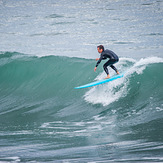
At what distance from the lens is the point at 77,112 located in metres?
10.1

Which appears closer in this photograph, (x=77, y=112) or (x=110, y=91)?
(x=77, y=112)

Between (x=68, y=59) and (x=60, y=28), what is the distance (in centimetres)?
1306

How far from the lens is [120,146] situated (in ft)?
18.3

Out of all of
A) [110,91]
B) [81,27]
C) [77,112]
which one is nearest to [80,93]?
[110,91]

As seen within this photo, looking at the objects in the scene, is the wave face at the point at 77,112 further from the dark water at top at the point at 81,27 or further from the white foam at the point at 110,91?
the dark water at top at the point at 81,27

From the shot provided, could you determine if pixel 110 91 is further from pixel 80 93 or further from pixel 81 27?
pixel 81 27

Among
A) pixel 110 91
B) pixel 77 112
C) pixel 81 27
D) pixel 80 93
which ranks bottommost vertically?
pixel 77 112

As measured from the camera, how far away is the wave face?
5.38 meters

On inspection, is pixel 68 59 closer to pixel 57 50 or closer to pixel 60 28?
pixel 57 50

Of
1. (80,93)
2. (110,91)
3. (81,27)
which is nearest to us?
(110,91)

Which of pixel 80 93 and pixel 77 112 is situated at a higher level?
pixel 80 93

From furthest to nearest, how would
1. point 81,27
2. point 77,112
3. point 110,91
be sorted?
point 81,27
point 110,91
point 77,112

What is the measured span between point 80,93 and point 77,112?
2.18 meters

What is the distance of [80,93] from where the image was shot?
12172 millimetres
